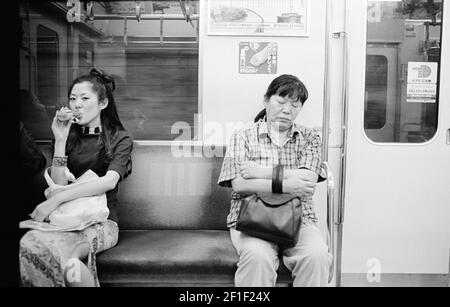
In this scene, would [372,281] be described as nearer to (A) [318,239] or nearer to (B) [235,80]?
(A) [318,239]

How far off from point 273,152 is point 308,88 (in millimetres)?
577

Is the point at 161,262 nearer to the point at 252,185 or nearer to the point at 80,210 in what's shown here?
the point at 80,210

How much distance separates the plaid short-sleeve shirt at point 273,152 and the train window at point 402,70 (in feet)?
1.77

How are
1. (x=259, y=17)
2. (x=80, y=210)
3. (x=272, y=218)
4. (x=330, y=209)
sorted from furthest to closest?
(x=259, y=17) < (x=330, y=209) < (x=80, y=210) < (x=272, y=218)

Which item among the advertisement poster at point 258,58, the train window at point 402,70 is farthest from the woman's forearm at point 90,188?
the train window at point 402,70

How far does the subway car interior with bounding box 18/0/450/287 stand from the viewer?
329 centimetres

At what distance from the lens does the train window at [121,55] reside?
10.9 feet

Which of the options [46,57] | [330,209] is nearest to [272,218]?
[330,209]

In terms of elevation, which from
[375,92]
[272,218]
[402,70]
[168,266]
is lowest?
[168,266]

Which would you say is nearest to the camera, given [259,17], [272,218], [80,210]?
[272,218]

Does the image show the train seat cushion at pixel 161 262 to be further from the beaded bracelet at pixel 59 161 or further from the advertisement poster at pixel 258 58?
the advertisement poster at pixel 258 58

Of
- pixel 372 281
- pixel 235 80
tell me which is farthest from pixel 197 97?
pixel 372 281

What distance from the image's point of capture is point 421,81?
3.33 metres

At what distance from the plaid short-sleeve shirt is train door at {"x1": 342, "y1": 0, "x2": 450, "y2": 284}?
385mm
